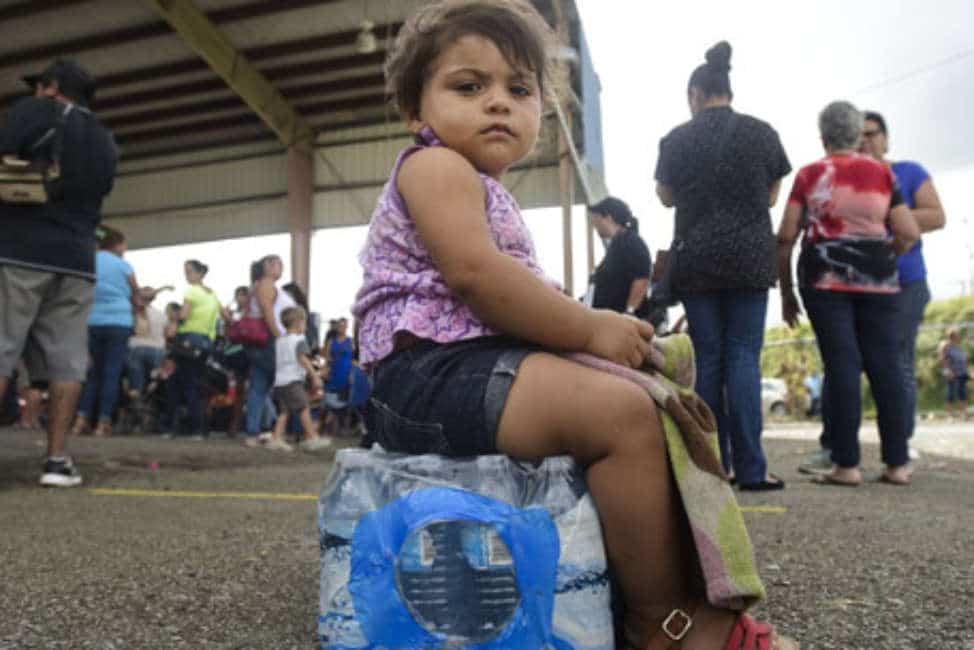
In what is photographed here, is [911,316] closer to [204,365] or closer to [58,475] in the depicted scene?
[58,475]

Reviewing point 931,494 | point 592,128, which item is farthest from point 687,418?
point 592,128

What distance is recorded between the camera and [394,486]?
98 centimetres

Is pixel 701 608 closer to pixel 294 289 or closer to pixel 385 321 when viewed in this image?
pixel 385 321

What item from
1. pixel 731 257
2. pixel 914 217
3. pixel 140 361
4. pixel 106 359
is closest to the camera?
pixel 731 257

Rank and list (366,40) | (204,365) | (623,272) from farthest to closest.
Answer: (366,40)
(204,365)
(623,272)

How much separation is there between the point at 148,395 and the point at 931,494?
7262mm

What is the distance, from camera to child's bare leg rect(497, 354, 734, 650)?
0.94m

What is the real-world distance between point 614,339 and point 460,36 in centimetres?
52

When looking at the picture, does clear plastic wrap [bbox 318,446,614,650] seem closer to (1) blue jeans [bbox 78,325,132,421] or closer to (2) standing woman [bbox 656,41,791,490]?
(2) standing woman [bbox 656,41,791,490]

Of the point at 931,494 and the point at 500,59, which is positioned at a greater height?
the point at 500,59

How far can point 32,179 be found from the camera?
283cm

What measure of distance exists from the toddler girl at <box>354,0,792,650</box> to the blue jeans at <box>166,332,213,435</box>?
574cm

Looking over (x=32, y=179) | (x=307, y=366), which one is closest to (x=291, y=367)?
(x=307, y=366)

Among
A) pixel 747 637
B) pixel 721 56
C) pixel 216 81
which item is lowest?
pixel 747 637
